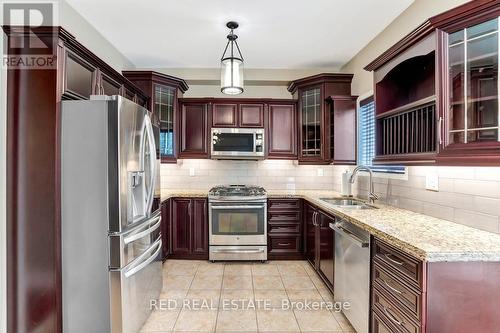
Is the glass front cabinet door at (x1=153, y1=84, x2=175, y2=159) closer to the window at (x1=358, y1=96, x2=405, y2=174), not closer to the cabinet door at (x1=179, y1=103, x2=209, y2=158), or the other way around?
the cabinet door at (x1=179, y1=103, x2=209, y2=158)

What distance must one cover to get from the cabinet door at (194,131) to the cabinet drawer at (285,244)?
150 centimetres

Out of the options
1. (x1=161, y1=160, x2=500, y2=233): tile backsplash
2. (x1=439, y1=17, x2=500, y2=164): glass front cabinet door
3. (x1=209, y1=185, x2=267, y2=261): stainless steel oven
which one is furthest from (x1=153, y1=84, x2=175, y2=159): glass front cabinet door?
(x1=439, y1=17, x2=500, y2=164): glass front cabinet door

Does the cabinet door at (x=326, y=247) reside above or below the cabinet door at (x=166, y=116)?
below

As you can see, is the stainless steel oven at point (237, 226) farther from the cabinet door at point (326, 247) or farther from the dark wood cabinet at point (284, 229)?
the cabinet door at point (326, 247)

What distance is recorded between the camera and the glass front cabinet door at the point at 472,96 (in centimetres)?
131

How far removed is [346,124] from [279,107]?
97 centimetres

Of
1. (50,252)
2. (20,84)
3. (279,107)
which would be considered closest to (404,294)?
(50,252)

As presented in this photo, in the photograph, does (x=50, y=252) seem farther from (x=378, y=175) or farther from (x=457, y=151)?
(x=378, y=175)

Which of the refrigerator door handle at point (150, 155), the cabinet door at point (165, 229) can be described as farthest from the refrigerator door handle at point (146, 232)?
the cabinet door at point (165, 229)

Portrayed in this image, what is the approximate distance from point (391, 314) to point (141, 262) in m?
1.67

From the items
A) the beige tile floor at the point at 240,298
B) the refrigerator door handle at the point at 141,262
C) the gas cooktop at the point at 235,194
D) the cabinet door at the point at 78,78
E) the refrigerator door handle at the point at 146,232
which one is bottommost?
the beige tile floor at the point at 240,298

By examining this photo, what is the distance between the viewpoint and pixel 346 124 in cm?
349

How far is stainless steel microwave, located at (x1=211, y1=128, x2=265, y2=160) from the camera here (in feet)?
12.4

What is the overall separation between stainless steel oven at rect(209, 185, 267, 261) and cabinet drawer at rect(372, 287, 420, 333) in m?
1.94
